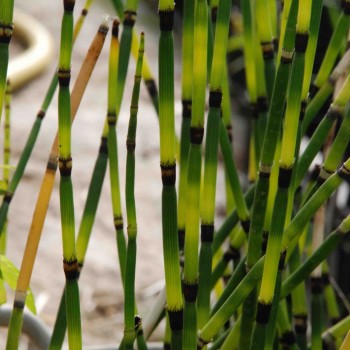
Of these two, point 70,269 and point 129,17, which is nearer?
point 70,269

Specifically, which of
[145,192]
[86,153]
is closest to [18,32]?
[86,153]

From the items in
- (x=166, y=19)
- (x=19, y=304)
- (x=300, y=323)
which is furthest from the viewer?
(x=300, y=323)

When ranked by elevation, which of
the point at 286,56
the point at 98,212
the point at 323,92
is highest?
the point at 98,212

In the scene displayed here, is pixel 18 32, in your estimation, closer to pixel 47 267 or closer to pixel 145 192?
pixel 145 192

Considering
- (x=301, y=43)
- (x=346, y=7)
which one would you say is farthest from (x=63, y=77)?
(x=346, y=7)

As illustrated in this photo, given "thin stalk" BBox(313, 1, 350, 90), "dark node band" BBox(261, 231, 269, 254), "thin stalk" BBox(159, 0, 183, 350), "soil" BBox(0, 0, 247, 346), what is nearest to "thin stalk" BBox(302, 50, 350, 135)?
"thin stalk" BBox(313, 1, 350, 90)

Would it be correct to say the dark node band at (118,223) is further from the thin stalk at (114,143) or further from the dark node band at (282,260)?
the dark node band at (282,260)

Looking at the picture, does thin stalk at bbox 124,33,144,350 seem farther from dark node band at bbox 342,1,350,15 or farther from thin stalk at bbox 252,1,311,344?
dark node band at bbox 342,1,350,15

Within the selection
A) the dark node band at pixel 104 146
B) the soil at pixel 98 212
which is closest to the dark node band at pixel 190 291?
the dark node band at pixel 104 146

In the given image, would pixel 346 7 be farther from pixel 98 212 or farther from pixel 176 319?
pixel 98 212
